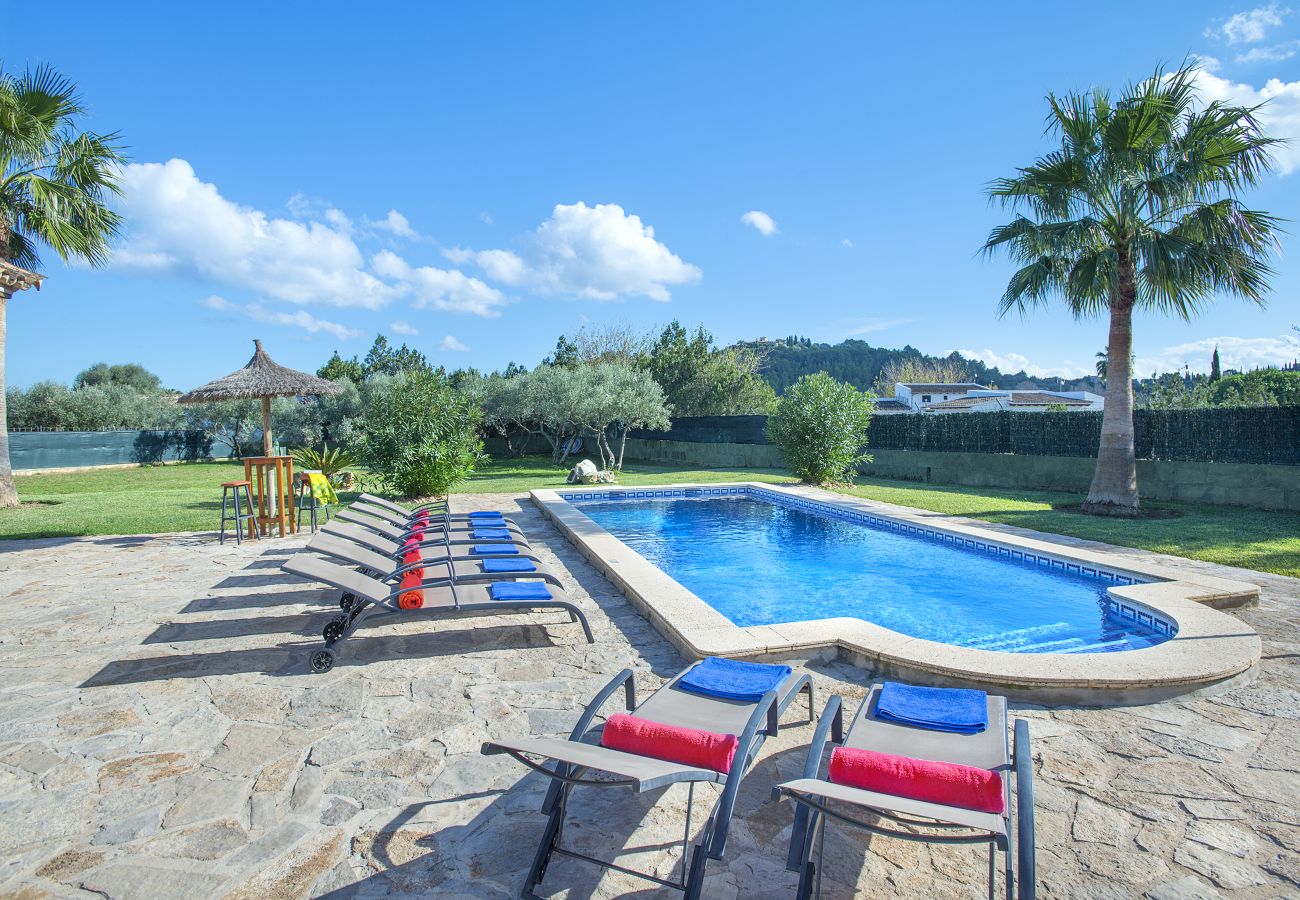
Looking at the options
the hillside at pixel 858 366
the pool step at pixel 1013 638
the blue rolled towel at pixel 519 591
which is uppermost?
the hillside at pixel 858 366

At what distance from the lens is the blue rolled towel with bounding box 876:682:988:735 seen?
260cm

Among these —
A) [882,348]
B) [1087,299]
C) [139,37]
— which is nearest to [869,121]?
[1087,299]

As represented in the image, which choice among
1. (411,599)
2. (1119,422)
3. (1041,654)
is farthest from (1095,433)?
(411,599)

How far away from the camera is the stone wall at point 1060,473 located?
37.1ft

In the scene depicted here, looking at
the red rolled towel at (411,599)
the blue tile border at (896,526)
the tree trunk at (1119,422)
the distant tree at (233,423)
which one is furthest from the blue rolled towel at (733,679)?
the distant tree at (233,423)

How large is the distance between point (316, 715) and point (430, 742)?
2.55 feet

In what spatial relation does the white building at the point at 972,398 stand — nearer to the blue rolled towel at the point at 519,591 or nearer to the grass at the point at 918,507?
the grass at the point at 918,507

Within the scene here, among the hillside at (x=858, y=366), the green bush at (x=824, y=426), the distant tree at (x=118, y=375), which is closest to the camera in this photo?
the green bush at (x=824, y=426)

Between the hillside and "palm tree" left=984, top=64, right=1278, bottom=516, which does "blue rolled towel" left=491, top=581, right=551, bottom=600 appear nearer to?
"palm tree" left=984, top=64, right=1278, bottom=516

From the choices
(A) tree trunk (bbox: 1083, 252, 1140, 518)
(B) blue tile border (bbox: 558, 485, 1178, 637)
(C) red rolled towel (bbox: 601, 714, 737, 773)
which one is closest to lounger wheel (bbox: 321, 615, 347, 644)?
(C) red rolled towel (bbox: 601, 714, 737, 773)

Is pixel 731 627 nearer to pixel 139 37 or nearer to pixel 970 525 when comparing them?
pixel 970 525

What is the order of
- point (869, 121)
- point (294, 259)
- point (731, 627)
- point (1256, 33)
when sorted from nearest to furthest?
point (731, 627), point (1256, 33), point (869, 121), point (294, 259)

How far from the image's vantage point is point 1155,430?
43.0ft

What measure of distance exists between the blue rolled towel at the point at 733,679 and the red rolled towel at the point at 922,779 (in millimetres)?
729
